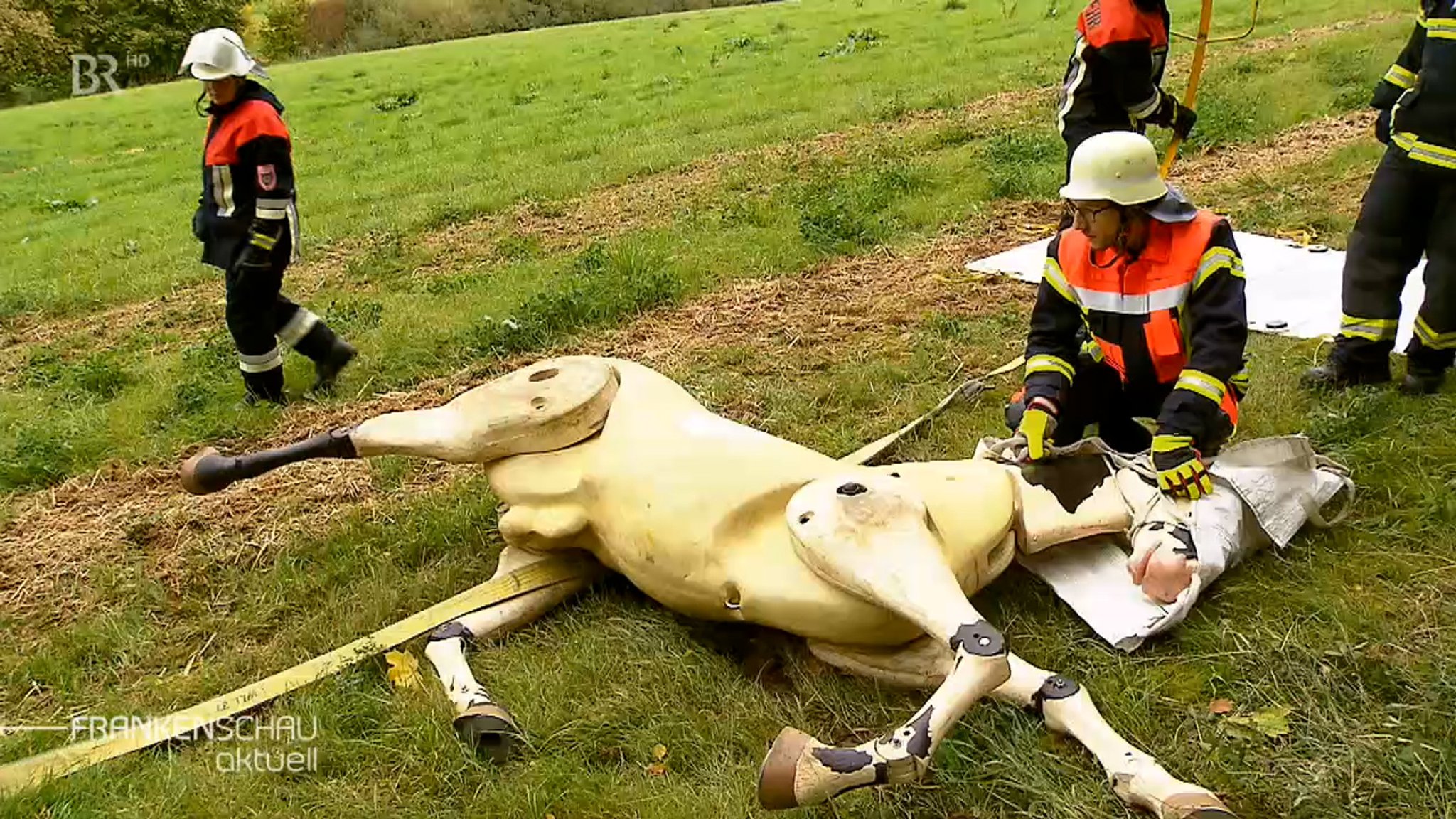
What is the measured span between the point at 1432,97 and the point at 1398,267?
0.65m

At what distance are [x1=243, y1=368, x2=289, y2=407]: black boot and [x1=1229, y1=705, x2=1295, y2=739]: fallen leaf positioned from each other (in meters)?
4.77

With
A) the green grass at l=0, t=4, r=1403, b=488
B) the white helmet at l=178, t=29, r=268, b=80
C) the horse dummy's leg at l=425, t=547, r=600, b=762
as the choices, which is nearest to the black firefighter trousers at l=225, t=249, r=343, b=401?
the green grass at l=0, t=4, r=1403, b=488

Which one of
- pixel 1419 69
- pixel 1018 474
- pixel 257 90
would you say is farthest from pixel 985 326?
pixel 257 90

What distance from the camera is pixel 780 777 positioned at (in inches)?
92.6

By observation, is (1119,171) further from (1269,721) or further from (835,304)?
(835,304)

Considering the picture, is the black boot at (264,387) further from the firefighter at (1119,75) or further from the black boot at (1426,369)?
the black boot at (1426,369)

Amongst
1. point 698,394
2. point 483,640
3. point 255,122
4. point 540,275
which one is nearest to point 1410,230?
point 698,394

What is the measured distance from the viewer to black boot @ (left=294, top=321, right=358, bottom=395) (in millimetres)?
5926

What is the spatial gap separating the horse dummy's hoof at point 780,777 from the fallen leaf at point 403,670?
126 centimetres

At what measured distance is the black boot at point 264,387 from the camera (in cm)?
583

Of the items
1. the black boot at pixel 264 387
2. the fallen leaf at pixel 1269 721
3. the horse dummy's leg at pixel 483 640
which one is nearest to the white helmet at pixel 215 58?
the black boot at pixel 264 387

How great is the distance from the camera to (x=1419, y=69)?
439 cm

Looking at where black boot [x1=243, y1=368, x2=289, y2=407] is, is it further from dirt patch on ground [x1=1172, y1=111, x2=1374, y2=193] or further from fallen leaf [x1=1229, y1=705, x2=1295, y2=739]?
dirt patch on ground [x1=1172, y1=111, x2=1374, y2=193]

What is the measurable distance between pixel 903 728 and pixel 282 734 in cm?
173
